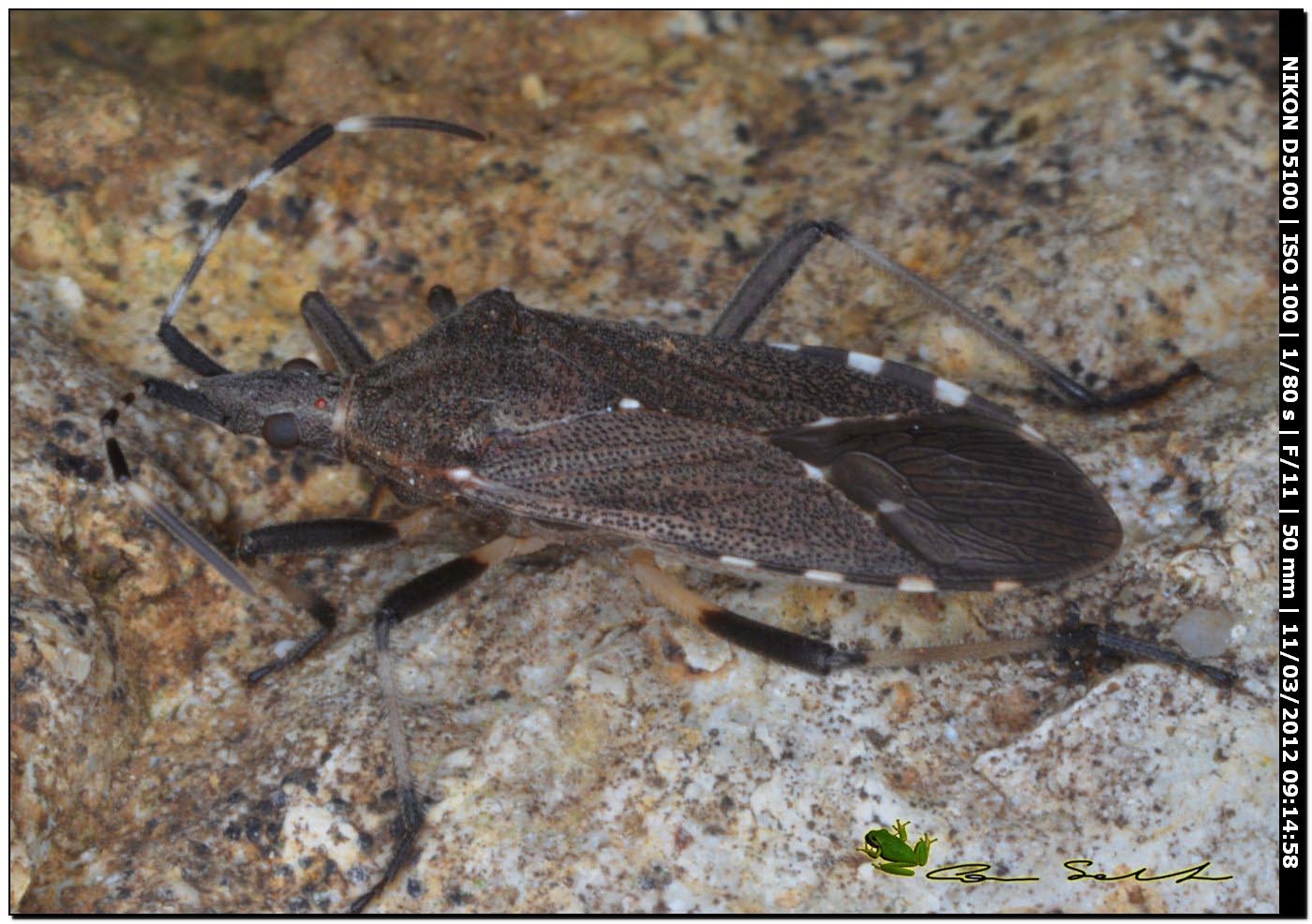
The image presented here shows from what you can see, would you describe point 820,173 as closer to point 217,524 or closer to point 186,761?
point 217,524

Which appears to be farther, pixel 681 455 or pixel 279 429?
pixel 279 429

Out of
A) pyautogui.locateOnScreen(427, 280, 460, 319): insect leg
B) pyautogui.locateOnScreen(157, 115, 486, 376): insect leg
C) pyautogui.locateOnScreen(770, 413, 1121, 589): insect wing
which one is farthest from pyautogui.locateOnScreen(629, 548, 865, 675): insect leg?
pyautogui.locateOnScreen(157, 115, 486, 376): insect leg

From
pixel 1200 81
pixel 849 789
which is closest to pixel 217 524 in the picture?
pixel 849 789

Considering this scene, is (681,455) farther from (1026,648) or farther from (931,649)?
(1026,648)

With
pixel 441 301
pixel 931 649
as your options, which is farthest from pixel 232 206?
pixel 931 649

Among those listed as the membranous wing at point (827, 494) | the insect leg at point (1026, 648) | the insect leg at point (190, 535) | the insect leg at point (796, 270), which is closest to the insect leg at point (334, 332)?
the insect leg at point (190, 535)
